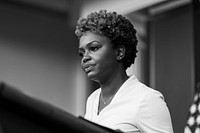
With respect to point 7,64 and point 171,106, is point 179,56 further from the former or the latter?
point 7,64

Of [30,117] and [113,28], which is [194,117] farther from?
[30,117]

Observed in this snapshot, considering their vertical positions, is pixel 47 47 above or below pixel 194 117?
above

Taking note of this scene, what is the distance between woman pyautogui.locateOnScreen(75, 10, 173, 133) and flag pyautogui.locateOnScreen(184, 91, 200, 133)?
1721 mm

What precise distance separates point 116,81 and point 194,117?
187cm

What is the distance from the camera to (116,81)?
1324mm

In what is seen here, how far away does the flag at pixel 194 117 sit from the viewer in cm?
302

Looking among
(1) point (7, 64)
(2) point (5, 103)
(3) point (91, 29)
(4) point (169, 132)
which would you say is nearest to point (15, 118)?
(2) point (5, 103)

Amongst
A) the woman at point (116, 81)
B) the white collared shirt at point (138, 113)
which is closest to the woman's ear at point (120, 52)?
the woman at point (116, 81)

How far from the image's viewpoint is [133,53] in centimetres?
137

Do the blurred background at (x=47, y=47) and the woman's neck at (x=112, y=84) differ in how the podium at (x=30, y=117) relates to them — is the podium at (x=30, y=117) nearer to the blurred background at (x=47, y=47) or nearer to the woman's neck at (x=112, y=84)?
the woman's neck at (x=112, y=84)

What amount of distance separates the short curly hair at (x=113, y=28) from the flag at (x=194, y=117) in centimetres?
174

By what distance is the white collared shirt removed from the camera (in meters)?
1.14

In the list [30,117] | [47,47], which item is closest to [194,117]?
[47,47]

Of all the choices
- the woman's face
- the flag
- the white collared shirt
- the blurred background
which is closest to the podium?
the white collared shirt
